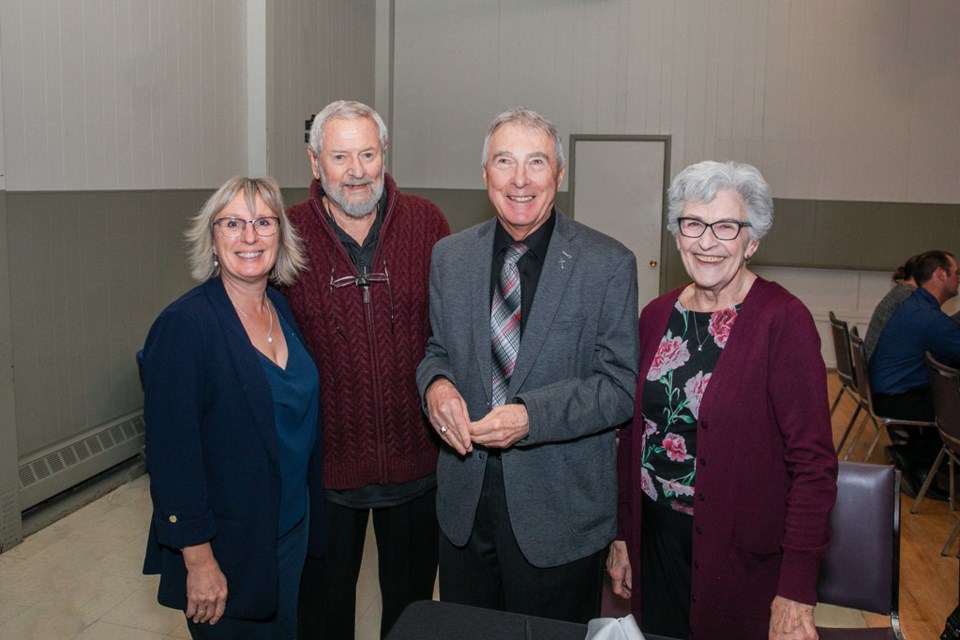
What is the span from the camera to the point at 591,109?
929cm

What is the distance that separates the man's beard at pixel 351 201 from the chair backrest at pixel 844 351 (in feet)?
13.5

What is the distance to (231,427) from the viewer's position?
1946mm

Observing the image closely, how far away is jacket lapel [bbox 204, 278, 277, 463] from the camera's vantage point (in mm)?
1953

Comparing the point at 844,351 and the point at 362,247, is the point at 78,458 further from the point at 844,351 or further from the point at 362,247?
the point at 844,351

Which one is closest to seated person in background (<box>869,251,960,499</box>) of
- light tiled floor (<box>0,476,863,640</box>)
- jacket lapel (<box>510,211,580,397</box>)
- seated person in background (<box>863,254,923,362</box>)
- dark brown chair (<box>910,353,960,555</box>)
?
seated person in background (<box>863,254,923,362</box>)

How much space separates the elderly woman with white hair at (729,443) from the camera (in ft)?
5.89

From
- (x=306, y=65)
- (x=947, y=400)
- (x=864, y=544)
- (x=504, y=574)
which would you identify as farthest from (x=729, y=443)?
(x=306, y=65)

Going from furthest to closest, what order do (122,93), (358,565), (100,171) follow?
1. (122,93)
2. (100,171)
3. (358,565)

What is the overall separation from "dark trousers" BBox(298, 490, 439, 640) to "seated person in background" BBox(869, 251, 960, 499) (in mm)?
3659

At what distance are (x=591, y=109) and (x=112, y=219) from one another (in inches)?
230

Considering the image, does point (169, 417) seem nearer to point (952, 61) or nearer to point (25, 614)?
point (25, 614)

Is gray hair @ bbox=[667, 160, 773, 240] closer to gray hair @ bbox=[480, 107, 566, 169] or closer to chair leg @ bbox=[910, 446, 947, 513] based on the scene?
gray hair @ bbox=[480, 107, 566, 169]

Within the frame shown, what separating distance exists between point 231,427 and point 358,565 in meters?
0.75

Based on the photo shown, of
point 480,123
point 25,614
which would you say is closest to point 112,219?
point 25,614
